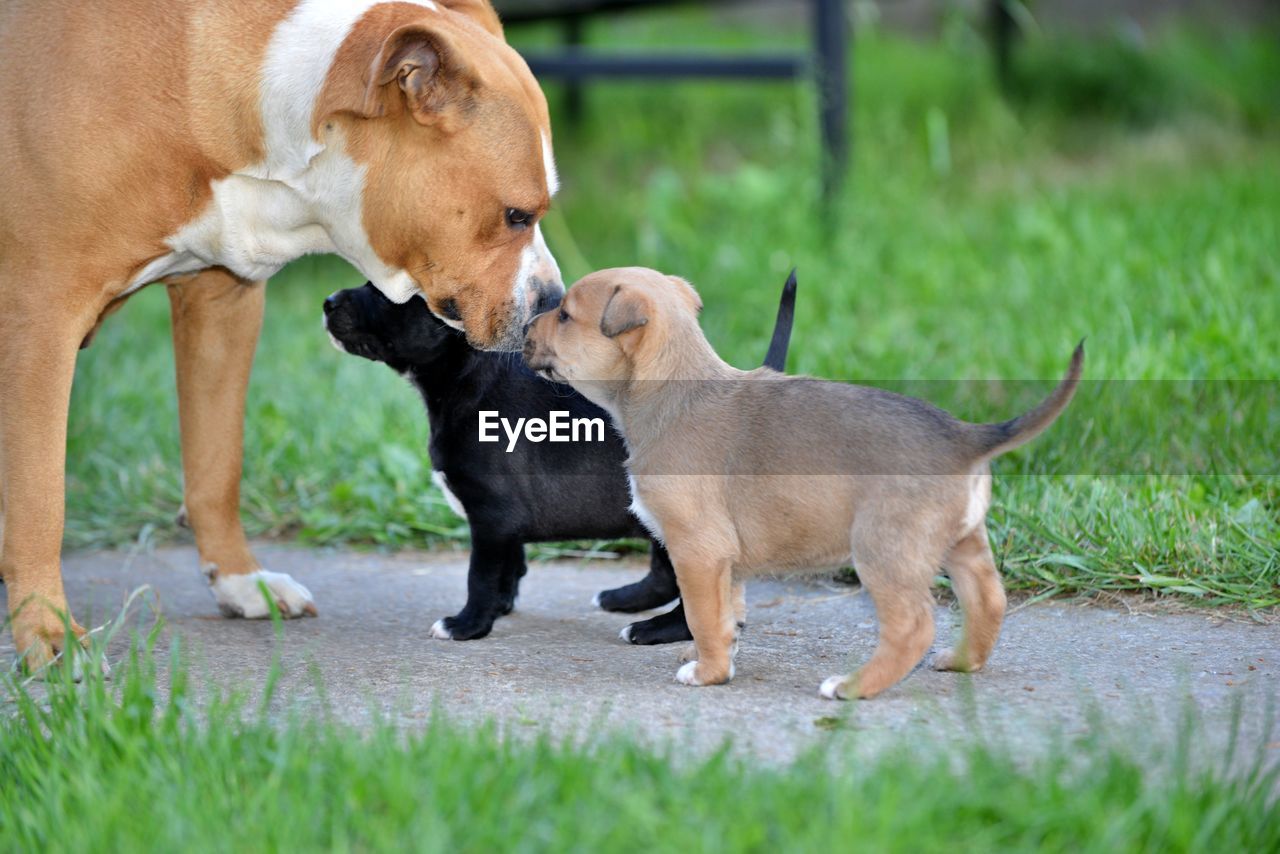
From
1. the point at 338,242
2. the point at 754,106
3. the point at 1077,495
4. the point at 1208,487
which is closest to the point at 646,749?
the point at 338,242

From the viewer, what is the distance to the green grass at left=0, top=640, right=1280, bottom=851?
238 centimetres

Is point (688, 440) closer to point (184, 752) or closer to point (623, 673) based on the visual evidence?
point (623, 673)

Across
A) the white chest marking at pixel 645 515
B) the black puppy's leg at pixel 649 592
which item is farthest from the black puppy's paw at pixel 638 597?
the white chest marking at pixel 645 515

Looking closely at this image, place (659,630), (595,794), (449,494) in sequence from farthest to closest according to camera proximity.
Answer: (449,494), (659,630), (595,794)

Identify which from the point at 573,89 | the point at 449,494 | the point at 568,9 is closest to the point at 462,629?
the point at 449,494

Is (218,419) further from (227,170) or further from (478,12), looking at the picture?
(478,12)

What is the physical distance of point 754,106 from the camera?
1061 cm

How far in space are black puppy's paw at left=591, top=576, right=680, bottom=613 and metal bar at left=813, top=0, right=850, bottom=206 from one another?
394 centimetres

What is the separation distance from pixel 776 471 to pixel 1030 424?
1.76 ft

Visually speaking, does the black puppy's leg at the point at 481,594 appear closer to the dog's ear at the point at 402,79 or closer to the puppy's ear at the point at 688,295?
the puppy's ear at the point at 688,295

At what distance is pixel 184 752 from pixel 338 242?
4.86 feet

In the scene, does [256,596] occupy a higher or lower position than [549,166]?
lower

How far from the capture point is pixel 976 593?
3195 millimetres

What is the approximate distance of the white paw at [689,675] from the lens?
321 centimetres
